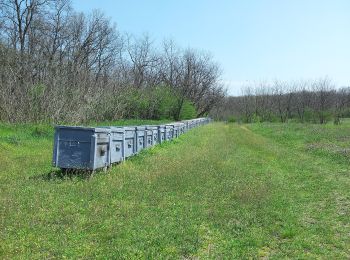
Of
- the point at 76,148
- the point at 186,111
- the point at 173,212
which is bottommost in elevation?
the point at 173,212

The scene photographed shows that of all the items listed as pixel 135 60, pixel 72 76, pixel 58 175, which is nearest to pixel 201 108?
pixel 135 60

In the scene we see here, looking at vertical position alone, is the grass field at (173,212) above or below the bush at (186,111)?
below

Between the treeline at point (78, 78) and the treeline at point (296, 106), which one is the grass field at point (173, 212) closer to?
the treeline at point (78, 78)

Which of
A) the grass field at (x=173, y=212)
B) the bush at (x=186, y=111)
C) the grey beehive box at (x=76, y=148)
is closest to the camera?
the grass field at (x=173, y=212)

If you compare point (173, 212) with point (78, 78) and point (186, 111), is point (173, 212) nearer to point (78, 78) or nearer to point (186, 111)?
point (78, 78)

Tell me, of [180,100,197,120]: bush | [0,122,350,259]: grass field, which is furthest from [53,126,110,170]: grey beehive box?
[180,100,197,120]: bush

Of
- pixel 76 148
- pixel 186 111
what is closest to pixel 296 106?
pixel 186 111

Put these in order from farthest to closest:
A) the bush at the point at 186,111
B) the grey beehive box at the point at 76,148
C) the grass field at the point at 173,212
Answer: the bush at the point at 186,111, the grey beehive box at the point at 76,148, the grass field at the point at 173,212

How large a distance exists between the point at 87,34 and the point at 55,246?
56.0 m

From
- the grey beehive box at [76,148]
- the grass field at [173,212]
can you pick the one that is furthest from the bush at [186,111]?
the grey beehive box at [76,148]

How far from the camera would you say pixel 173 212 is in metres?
7.36

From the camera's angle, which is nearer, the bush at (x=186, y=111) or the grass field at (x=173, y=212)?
the grass field at (x=173, y=212)

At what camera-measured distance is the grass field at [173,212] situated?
5.50m

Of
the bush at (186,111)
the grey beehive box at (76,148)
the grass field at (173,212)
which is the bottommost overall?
the grass field at (173,212)
